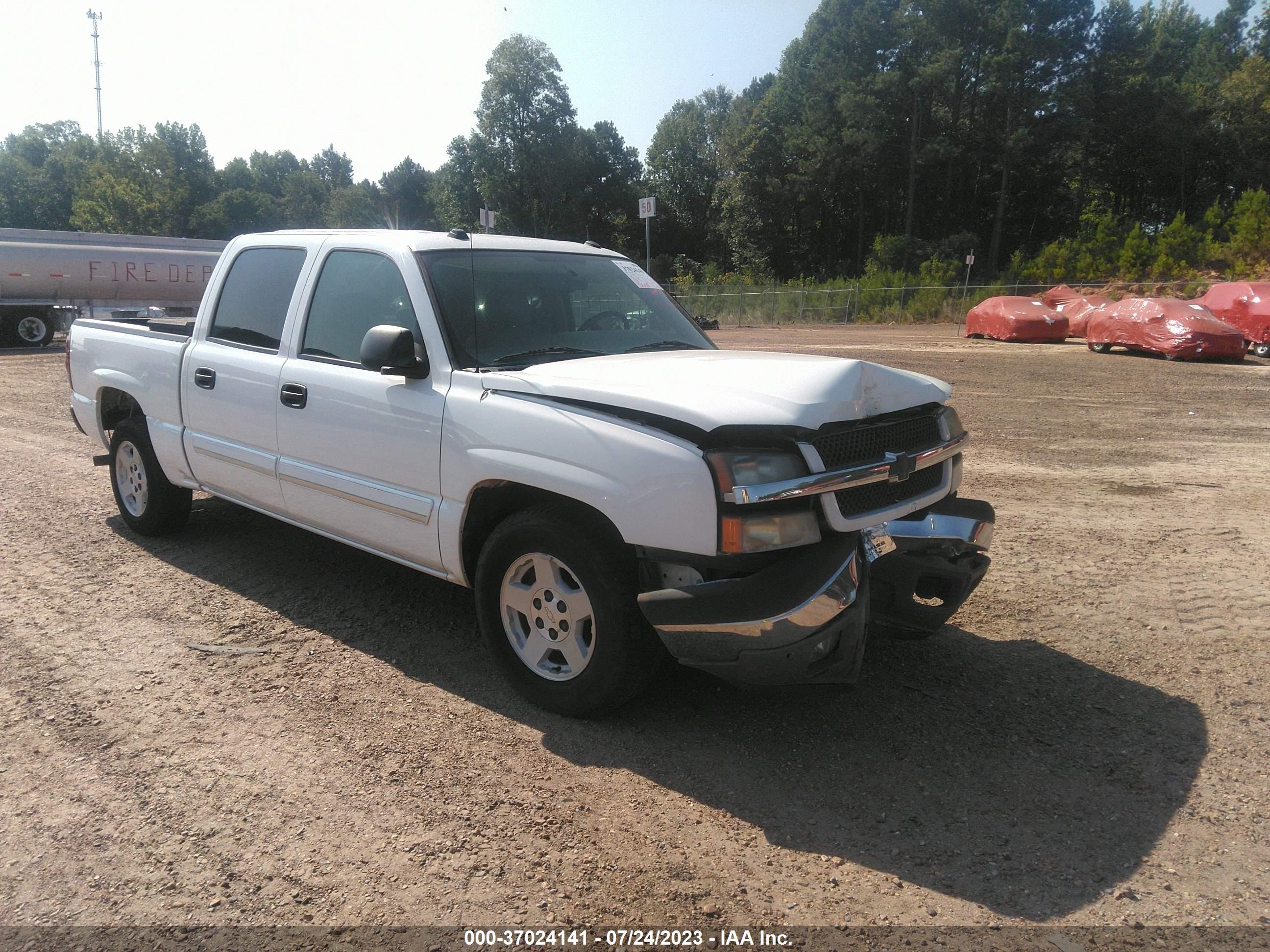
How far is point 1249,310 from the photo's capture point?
67.6ft

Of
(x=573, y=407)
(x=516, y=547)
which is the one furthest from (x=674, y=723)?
(x=573, y=407)

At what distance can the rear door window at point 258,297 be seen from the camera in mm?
4828

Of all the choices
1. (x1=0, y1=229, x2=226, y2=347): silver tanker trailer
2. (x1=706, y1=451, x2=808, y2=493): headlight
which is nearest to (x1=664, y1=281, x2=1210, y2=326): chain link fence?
(x1=0, y1=229, x2=226, y2=347): silver tanker trailer

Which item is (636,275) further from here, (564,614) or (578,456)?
(564,614)

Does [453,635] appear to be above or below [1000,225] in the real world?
below

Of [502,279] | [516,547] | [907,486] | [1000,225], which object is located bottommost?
[516,547]

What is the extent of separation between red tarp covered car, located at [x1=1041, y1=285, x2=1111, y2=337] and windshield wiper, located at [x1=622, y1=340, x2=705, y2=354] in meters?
23.3

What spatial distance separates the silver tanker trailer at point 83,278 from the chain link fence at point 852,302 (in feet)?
64.9

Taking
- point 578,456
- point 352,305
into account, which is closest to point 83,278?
point 352,305

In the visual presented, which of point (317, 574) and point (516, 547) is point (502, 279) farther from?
point (317, 574)

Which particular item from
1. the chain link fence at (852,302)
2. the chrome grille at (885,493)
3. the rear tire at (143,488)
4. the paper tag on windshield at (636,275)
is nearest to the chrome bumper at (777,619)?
the chrome grille at (885,493)

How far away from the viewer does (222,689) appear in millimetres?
3959

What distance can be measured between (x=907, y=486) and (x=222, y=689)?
122 inches

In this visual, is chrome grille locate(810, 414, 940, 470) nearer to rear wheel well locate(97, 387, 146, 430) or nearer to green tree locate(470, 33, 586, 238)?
rear wheel well locate(97, 387, 146, 430)
